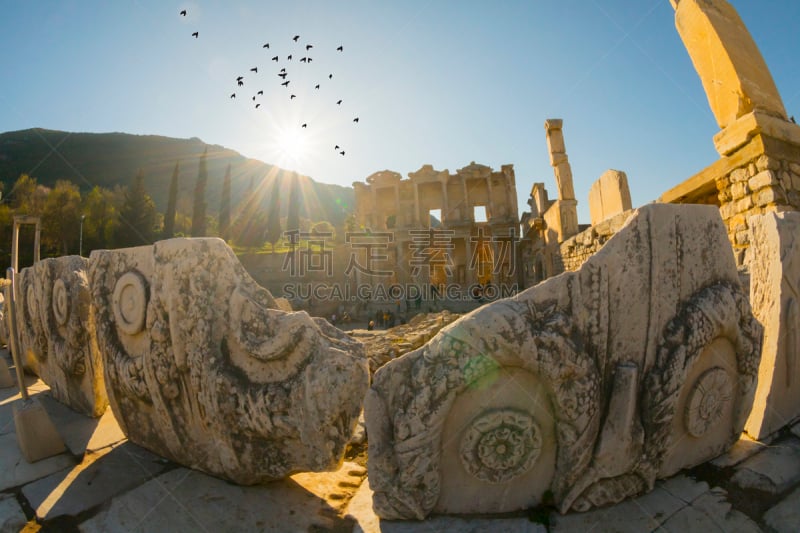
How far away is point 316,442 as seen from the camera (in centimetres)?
188

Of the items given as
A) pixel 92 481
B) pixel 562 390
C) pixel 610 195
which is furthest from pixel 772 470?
pixel 610 195

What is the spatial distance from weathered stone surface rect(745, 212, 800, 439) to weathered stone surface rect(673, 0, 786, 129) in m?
3.30

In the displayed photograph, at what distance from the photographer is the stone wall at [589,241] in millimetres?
6375

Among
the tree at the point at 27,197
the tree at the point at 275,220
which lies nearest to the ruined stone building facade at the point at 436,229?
the tree at the point at 275,220

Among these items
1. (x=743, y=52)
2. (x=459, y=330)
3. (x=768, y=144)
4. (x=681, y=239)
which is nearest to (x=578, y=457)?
(x=459, y=330)

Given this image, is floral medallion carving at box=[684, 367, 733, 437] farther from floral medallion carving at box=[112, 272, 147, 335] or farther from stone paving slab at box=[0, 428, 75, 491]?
stone paving slab at box=[0, 428, 75, 491]

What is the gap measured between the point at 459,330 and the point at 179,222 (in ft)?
148

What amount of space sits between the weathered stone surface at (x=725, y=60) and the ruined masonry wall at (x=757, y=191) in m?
0.78

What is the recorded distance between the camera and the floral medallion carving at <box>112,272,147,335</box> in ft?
7.79

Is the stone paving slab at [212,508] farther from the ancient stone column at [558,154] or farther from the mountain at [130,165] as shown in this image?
the mountain at [130,165]

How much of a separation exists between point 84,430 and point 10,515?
110 centimetres

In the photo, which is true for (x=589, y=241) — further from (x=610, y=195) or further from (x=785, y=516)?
(x=785, y=516)

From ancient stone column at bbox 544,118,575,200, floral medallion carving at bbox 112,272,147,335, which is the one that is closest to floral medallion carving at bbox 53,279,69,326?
floral medallion carving at bbox 112,272,147,335

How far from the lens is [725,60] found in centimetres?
481
